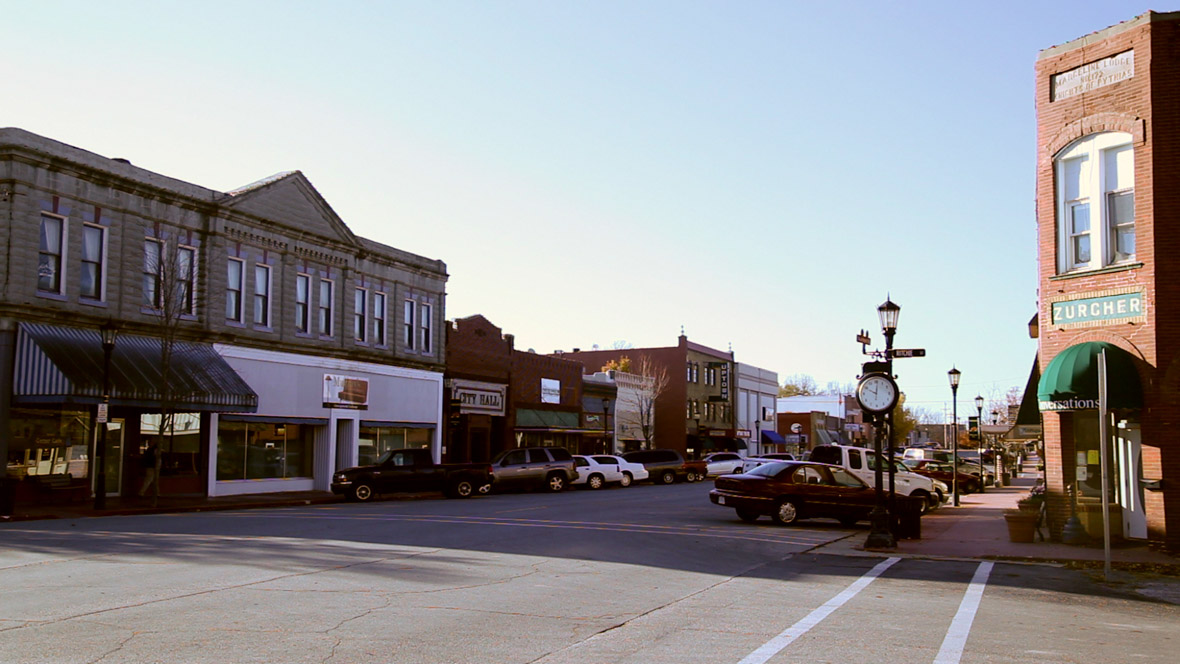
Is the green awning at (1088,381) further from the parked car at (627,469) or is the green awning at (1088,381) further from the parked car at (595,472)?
the parked car at (627,469)

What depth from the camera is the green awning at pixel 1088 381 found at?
1739cm

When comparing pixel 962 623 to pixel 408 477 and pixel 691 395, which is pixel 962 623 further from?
pixel 691 395

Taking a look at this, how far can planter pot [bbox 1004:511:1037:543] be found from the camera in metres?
19.1

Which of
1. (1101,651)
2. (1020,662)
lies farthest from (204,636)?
(1101,651)

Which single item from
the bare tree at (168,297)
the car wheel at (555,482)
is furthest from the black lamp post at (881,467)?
the car wheel at (555,482)

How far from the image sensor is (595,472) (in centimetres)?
4303

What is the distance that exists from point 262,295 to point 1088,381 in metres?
26.4

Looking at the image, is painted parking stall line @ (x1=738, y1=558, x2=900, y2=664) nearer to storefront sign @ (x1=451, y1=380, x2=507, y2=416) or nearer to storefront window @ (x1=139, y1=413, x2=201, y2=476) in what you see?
storefront window @ (x1=139, y1=413, x2=201, y2=476)

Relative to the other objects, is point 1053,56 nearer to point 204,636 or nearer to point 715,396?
point 204,636

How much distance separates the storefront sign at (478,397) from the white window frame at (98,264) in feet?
60.9

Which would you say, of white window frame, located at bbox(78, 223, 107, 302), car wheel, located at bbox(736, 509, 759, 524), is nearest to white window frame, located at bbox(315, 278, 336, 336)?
white window frame, located at bbox(78, 223, 107, 302)

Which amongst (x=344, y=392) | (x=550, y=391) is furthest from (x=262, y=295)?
(x=550, y=391)

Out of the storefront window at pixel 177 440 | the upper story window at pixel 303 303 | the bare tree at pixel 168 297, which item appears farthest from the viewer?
the upper story window at pixel 303 303

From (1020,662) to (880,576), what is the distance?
601 centimetres
